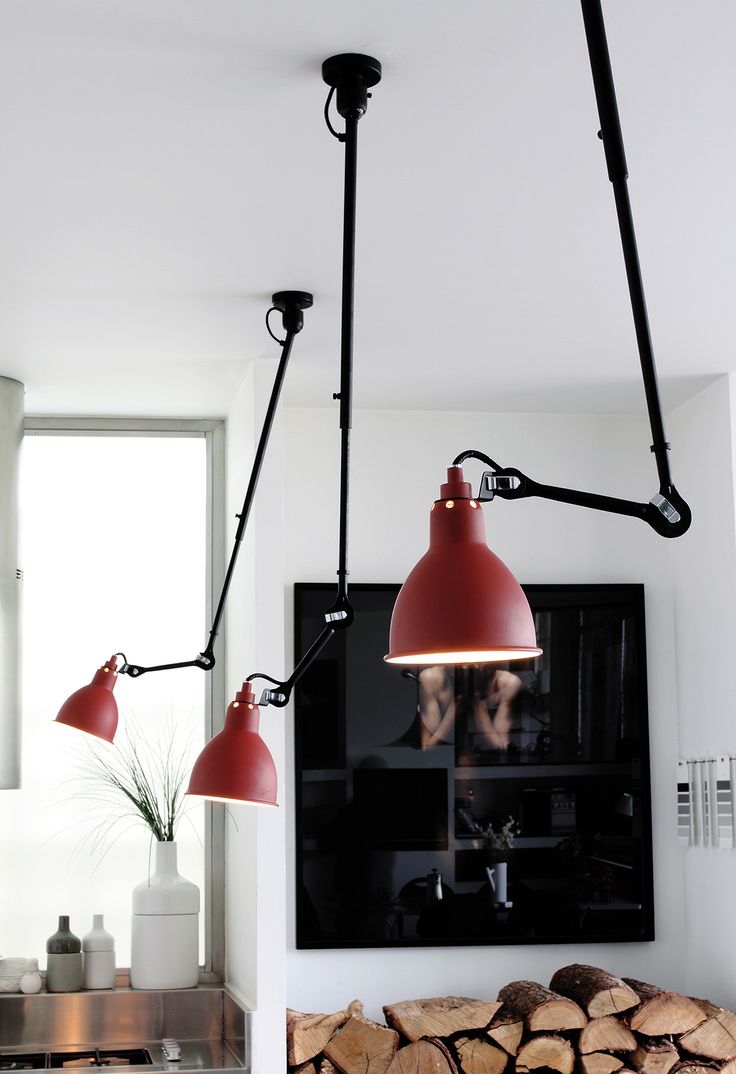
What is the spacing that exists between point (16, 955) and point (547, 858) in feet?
5.75

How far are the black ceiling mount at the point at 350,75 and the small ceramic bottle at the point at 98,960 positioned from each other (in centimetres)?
272

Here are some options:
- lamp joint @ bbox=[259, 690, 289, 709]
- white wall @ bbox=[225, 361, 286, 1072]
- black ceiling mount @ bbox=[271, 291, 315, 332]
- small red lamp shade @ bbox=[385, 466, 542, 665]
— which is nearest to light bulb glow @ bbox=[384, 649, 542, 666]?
small red lamp shade @ bbox=[385, 466, 542, 665]

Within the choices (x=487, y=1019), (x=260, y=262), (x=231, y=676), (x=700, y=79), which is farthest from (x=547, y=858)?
(x=700, y=79)

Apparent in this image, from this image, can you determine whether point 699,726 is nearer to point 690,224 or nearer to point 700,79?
point 690,224

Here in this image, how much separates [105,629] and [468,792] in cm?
136

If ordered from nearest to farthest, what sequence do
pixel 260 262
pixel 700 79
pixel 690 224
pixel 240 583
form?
1. pixel 700 79
2. pixel 690 224
3. pixel 260 262
4. pixel 240 583

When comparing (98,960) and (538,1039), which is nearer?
(538,1039)

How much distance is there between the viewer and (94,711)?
2.97m

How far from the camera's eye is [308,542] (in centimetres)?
414

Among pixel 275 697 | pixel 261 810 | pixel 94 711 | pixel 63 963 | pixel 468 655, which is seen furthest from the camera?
pixel 63 963

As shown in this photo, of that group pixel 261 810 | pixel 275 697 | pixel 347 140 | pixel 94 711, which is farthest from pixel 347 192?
pixel 261 810

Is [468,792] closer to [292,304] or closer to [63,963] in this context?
[63,963]

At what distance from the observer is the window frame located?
13.3 ft

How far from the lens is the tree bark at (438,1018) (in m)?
3.55
